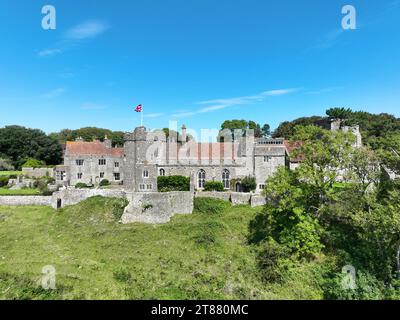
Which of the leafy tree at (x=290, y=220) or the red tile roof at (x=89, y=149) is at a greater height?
the red tile roof at (x=89, y=149)

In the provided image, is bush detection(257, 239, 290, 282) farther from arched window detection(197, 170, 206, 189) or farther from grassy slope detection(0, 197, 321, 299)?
arched window detection(197, 170, 206, 189)

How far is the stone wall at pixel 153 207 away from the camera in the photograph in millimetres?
31672

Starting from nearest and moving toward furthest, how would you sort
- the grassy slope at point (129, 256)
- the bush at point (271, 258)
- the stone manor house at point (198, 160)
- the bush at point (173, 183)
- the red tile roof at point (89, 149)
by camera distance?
the grassy slope at point (129, 256)
the bush at point (271, 258)
the stone manor house at point (198, 160)
the bush at point (173, 183)
the red tile roof at point (89, 149)

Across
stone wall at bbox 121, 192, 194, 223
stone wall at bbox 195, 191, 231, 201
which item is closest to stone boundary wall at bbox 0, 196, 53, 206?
stone wall at bbox 121, 192, 194, 223

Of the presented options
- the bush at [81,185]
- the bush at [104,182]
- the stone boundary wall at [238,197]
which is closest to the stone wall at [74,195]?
the bush at [81,185]

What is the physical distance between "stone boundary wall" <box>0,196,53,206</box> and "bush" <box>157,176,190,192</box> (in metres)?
14.6

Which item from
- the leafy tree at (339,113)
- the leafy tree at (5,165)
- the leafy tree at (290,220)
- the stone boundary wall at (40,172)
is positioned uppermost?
the leafy tree at (339,113)

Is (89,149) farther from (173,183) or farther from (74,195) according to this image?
(173,183)

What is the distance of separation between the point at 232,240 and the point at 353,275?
10.9 meters

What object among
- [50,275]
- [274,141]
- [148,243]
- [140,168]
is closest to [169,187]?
[140,168]

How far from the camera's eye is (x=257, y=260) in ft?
77.9

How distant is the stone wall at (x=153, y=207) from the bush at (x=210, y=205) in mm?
1336

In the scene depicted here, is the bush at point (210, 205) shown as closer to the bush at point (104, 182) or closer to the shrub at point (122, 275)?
the shrub at point (122, 275)

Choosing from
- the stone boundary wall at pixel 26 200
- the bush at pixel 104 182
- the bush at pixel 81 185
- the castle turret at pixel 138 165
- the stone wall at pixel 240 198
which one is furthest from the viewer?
the bush at pixel 104 182
